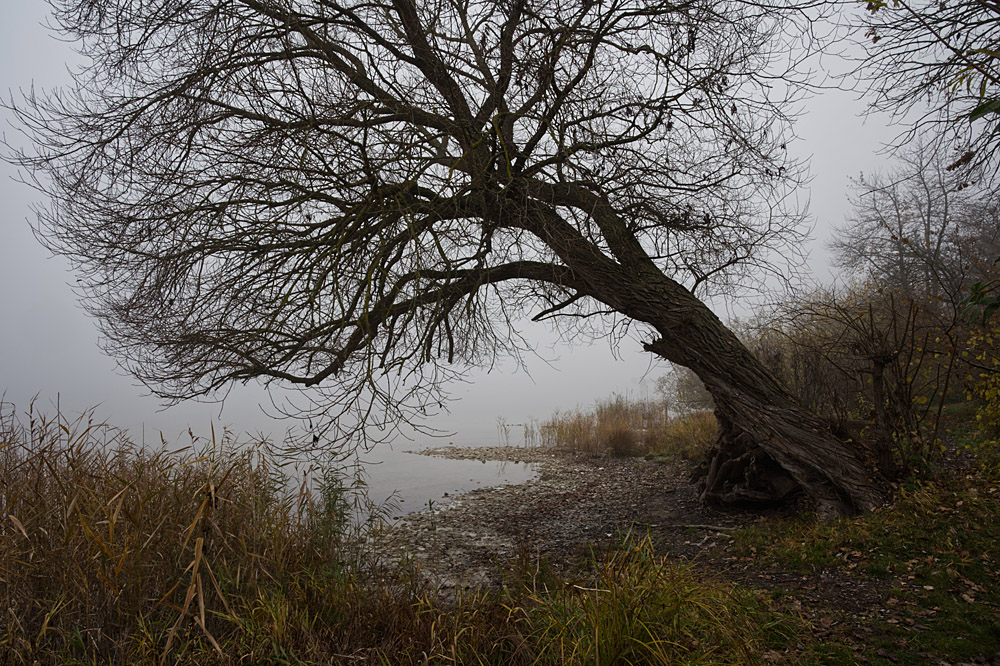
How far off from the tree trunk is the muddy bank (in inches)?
43.1

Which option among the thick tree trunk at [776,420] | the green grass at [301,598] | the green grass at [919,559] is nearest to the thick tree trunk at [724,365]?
the thick tree trunk at [776,420]

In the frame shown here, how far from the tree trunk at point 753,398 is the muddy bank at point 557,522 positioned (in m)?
1.09

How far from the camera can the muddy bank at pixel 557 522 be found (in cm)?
564

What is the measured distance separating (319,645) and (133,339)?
4.28m

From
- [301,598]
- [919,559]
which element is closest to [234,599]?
[301,598]

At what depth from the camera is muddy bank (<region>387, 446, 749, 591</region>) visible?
18.5ft

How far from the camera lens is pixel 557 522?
741 cm

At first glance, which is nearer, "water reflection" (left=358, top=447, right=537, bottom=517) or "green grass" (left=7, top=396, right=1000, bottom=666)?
"green grass" (left=7, top=396, right=1000, bottom=666)

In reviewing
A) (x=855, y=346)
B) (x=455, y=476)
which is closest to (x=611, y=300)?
(x=855, y=346)

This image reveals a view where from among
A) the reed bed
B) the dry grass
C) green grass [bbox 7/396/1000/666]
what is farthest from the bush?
the dry grass

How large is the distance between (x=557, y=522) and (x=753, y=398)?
10.1ft

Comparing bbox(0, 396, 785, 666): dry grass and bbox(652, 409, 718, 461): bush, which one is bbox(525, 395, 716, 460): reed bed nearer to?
bbox(652, 409, 718, 461): bush

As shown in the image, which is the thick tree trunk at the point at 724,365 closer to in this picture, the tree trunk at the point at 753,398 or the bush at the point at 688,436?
the tree trunk at the point at 753,398

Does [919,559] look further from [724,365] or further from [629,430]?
[629,430]
